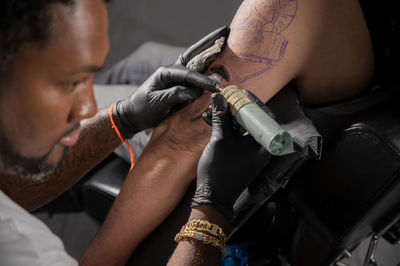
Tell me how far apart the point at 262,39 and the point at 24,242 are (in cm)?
66

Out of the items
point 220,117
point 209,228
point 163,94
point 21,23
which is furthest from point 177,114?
point 21,23

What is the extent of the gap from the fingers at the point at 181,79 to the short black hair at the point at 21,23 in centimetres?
36

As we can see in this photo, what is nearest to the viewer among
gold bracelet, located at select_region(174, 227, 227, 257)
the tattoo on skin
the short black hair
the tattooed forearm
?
the short black hair

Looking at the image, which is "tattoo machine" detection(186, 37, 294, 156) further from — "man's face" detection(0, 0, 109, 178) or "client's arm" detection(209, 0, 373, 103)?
"man's face" detection(0, 0, 109, 178)

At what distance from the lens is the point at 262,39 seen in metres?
0.86

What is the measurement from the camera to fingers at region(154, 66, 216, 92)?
0.84 metres

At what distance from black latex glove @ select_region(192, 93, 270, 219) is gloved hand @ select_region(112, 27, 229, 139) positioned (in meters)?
0.12

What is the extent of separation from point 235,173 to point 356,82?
410 mm

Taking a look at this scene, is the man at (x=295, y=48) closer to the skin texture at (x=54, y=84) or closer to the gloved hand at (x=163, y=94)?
the gloved hand at (x=163, y=94)

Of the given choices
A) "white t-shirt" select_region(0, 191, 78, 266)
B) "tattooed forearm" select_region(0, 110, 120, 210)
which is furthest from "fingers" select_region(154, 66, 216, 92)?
"white t-shirt" select_region(0, 191, 78, 266)

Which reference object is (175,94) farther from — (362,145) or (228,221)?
(362,145)

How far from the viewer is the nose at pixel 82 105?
685 millimetres

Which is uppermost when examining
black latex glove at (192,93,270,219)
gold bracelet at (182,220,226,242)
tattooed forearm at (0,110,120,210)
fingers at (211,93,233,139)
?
fingers at (211,93,233,139)

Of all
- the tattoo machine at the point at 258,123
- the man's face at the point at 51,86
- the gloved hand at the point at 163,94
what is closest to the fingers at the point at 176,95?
the gloved hand at the point at 163,94
